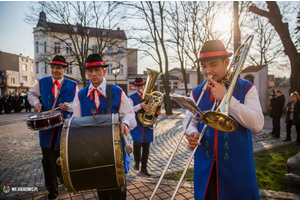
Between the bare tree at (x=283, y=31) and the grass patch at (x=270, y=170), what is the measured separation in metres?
8.39

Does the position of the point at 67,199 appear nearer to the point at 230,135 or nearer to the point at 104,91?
the point at 104,91

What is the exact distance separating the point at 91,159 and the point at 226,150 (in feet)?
4.18

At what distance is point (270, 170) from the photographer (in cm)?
458

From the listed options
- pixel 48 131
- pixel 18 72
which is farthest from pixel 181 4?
pixel 18 72

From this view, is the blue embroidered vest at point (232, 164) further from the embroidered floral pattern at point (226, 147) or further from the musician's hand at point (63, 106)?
the musician's hand at point (63, 106)

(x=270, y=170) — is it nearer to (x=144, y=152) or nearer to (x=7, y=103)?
(x=144, y=152)

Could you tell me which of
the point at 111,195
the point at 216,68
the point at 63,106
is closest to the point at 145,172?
the point at 111,195

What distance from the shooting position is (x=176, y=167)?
489 centimetres

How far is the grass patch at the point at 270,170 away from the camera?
12.6ft

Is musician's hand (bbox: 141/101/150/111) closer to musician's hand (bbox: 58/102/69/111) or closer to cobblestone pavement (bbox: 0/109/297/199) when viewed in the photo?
cobblestone pavement (bbox: 0/109/297/199)

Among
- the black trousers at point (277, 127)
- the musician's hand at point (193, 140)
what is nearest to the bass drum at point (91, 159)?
the musician's hand at point (193, 140)

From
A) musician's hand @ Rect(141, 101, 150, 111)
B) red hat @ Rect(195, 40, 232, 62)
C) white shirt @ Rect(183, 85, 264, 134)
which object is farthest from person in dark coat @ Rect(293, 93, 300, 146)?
red hat @ Rect(195, 40, 232, 62)

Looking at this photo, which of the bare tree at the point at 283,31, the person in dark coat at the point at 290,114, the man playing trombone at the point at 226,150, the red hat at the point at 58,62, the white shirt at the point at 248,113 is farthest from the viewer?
the bare tree at the point at 283,31

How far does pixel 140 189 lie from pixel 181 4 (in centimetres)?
1591
